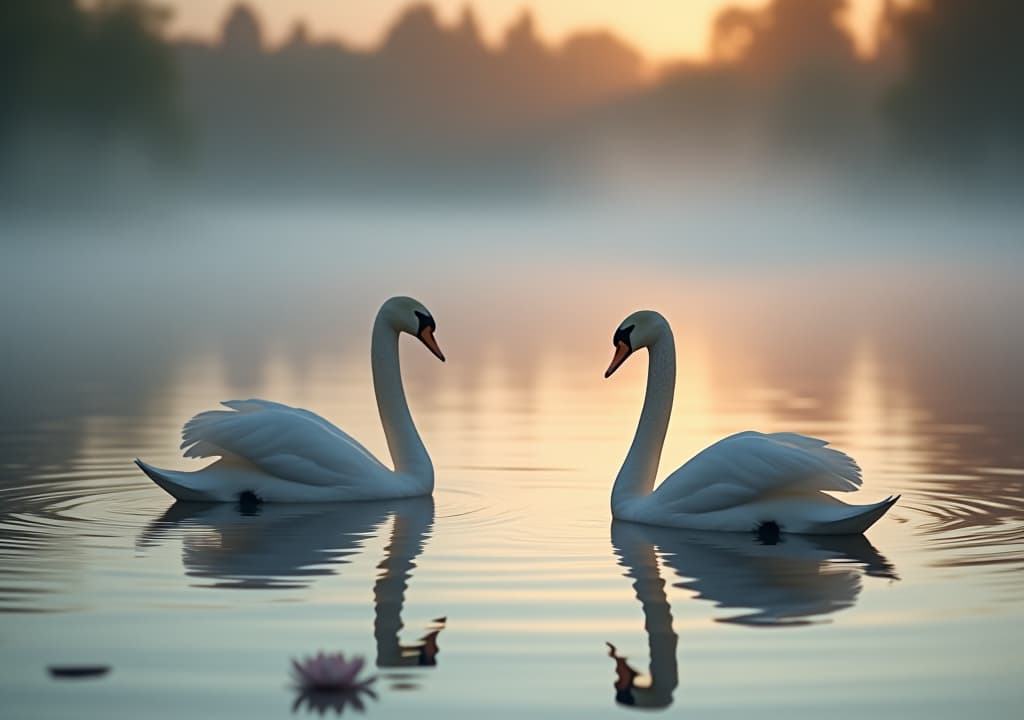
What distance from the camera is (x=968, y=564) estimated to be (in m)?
8.82

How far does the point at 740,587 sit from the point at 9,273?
56920 millimetres

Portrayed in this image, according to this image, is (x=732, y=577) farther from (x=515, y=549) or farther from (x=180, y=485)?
(x=180, y=485)

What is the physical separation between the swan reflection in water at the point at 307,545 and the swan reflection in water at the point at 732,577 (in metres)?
0.80

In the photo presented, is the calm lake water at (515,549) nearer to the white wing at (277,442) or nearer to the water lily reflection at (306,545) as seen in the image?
the water lily reflection at (306,545)

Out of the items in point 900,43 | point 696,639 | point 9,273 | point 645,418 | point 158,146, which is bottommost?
point 696,639

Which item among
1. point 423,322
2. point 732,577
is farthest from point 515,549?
point 423,322

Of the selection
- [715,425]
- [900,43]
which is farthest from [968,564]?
[900,43]

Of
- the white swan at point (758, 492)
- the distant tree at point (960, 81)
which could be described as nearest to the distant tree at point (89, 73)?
the distant tree at point (960, 81)

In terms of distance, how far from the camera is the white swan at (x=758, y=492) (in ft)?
30.5

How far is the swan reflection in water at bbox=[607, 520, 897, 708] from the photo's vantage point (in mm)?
6859

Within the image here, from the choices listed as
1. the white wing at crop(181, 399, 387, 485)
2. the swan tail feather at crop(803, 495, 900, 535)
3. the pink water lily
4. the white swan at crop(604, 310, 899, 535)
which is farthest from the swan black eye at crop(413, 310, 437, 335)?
the pink water lily

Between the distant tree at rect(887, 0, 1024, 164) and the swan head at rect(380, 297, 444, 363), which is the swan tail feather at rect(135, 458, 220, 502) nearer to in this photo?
the swan head at rect(380, 297, 444, 363)

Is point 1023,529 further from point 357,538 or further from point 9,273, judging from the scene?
point 9,273

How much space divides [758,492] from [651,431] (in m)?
1.17
